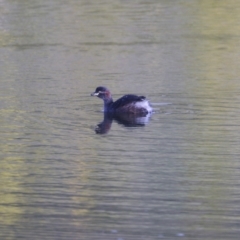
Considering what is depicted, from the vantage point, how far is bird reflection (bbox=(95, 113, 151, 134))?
11.9 metres

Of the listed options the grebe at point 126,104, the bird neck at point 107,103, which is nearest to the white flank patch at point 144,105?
the grebe at point 126,104

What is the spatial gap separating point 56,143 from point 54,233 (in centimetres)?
346

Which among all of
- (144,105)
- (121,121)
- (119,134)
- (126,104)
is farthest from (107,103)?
(119,134)

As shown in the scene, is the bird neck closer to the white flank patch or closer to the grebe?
the grebe

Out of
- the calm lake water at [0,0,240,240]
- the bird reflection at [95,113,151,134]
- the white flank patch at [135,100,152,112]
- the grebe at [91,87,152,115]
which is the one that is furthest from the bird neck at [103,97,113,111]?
the white flank patch at [135,100,152,112]

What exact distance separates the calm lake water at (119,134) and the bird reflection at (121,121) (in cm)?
3

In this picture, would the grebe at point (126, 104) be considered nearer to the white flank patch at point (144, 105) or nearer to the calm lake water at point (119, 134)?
the white flank patch at point (144, 105)

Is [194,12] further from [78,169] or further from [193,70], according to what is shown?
[78,169]

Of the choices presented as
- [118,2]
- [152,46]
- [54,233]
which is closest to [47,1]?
[118,2]

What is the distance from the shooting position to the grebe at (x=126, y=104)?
41.4 feet

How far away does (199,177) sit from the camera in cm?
938

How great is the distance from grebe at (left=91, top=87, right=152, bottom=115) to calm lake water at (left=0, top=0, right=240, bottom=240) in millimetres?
189

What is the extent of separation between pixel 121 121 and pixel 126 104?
0.30 metres

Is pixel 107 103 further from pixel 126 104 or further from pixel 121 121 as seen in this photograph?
pixel 121 121
